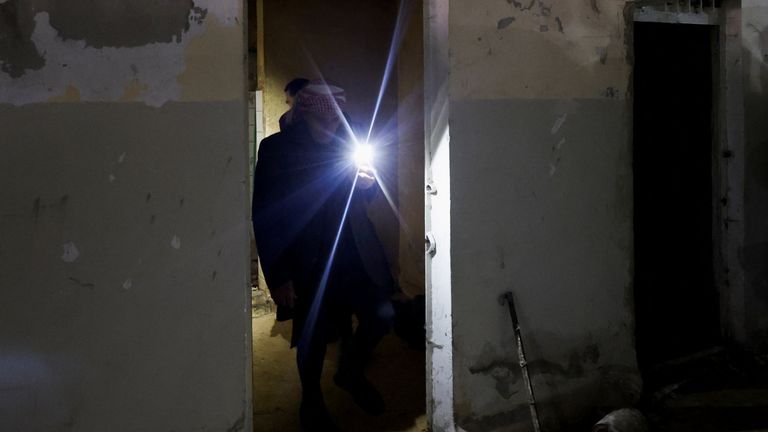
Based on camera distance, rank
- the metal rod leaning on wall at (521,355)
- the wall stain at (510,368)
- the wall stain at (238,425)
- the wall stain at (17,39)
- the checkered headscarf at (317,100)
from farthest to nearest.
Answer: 1. the checkered headscarf at (317,100)
2. the wall stain at (510,368)
3. the metal rod leaning on wall at (521,355)
4. the wall stain at (238,425)
5. the wall stain at (17,39)

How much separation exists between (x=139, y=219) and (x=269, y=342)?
2.37 metres

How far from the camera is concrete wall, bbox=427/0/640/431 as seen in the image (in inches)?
103

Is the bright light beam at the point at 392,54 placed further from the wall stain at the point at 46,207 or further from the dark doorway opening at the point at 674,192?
the wall stain at the point at 46,207

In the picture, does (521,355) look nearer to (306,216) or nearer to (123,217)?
(306,216)

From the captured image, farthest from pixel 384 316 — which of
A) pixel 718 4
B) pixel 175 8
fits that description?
pixel 718 4

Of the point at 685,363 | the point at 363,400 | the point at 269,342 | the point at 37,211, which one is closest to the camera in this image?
the point at 37,211

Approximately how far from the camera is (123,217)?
2.10 metres

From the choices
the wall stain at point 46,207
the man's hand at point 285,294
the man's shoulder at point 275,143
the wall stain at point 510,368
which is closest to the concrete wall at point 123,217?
the wall stain at point 46,207

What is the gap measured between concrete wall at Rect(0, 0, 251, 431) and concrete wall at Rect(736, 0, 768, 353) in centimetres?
304

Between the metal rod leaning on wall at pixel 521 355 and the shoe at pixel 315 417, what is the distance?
0.94 meters

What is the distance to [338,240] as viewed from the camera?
320 cm

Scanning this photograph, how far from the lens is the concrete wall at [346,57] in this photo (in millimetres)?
5055

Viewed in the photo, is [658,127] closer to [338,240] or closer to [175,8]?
[338,240]

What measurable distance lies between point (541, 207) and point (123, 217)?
1.83 meters
